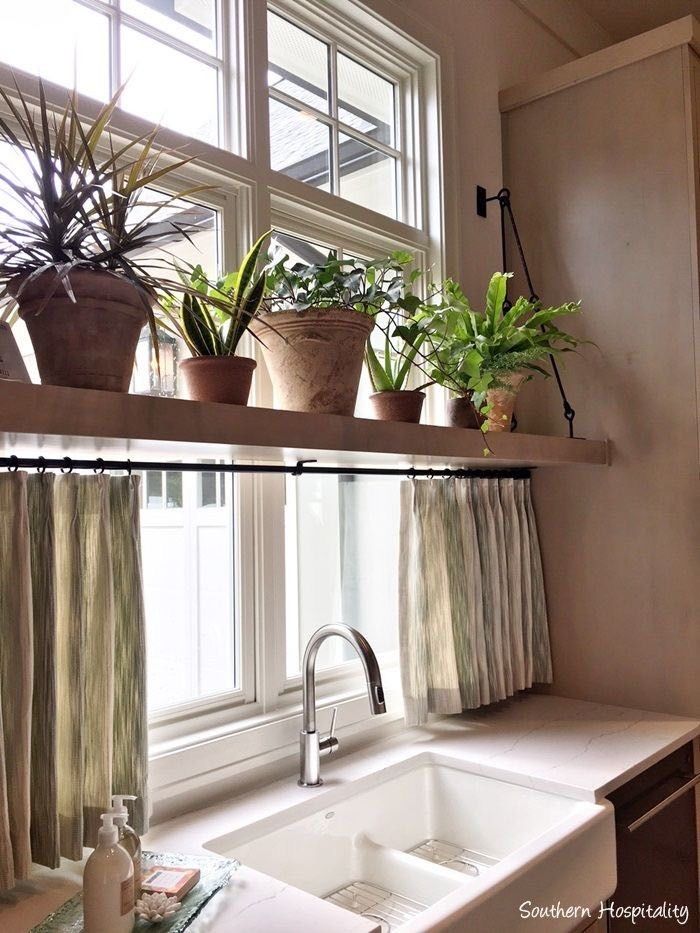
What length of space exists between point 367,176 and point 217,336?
3.53 feet

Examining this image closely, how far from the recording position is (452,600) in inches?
82.0

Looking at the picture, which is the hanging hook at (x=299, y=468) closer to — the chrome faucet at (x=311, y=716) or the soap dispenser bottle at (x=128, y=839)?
the chrome faucet at (x=311, y=716)

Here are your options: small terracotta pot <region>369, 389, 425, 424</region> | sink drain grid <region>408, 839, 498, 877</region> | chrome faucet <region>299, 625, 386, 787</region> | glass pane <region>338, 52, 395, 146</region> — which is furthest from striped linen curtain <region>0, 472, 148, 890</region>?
glass pane <region>338, 52, 395, 146</region>

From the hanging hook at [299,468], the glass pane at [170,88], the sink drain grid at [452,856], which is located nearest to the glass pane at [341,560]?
the hanging hook at [299,468]

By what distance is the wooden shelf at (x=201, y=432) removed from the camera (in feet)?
3.25

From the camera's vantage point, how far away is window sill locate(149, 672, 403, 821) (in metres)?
1.52

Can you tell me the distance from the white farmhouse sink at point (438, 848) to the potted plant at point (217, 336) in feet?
2.58

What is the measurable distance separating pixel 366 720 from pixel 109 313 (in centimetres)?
125

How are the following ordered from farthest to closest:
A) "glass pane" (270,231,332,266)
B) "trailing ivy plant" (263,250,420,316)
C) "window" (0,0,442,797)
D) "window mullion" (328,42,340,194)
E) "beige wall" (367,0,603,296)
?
"beige wall" (367,0,603,296)
"window mullion" (328,42,340,194)
"glass pane" (270,231,332,266)
"window" (0,0,442,797)
"trailing ivy plant" (263,250,420,316)

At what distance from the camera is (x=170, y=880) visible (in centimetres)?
119

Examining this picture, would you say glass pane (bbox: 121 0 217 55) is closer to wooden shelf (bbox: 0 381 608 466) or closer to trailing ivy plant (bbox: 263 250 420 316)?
trailing ivy plant (bbox: 263 250 420 316)

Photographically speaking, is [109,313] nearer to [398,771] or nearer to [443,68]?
[398,771]

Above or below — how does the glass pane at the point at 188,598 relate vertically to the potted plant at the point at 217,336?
below

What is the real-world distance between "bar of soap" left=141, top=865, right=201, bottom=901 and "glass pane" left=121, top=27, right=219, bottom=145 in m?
1.37
